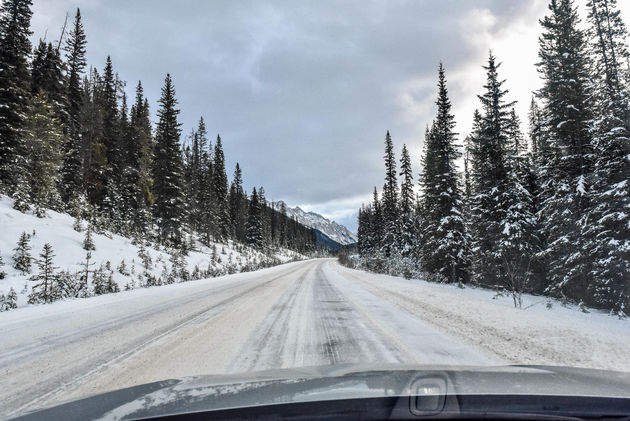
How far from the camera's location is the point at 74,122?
32.3 m

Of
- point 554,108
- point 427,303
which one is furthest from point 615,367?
point 554,108

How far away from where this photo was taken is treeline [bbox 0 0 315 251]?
1895 centimetres

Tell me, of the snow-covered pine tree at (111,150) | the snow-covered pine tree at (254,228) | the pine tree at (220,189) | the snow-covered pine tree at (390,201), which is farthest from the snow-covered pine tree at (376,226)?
the snow-covered pine tree at (111,150)

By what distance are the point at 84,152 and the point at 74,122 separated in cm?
393

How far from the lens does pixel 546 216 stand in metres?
17.3

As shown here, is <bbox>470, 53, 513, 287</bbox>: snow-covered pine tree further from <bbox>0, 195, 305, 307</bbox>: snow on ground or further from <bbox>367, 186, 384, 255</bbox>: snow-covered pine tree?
<bbox>367, 186, 384, 255</bbox>: snow-covered pine tree

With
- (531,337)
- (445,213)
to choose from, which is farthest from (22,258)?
(445,213)

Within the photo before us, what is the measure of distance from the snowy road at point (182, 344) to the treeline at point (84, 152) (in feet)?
41.6

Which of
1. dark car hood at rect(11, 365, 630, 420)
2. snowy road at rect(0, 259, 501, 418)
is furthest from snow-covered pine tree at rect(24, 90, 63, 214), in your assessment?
dark car hood at rect(11, 365, 630, 420)

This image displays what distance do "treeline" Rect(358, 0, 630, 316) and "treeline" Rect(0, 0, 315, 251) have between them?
22866 mm

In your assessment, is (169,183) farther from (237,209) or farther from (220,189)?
(237,209)

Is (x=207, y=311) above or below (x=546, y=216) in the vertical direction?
below

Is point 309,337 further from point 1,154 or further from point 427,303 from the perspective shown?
point 1,154

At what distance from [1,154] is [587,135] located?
1155 inches
